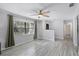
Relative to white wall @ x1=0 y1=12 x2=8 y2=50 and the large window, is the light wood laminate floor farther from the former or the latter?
the large window

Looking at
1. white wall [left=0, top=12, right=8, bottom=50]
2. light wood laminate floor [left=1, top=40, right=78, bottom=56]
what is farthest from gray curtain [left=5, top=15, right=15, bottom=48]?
light wood laminate floor [left=1, top=40, right=78, bottom=56]

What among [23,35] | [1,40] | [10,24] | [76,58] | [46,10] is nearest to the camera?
[76,58]

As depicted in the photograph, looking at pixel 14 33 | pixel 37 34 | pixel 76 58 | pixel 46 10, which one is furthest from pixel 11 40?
pixel 76 58

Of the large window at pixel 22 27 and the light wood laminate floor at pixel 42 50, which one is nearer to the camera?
the light wood laminate floor at pixel 42 50

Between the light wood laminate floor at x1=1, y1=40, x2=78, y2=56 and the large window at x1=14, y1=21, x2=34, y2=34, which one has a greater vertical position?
the large window at x1=14, y1=21, x2=34, y2=34

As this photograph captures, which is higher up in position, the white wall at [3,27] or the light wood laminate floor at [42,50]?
the white wall at [3,27]

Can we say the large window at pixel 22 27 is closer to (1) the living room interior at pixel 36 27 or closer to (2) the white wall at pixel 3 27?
(1) the living room interior at pixel 36 27

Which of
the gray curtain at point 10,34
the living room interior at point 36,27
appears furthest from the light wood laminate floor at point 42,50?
the gray curtain at point 10,34

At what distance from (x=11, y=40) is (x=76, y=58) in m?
2.88

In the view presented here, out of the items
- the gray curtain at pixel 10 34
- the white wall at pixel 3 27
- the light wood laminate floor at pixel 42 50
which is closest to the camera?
the light wood laminate floor at pixel 42 50

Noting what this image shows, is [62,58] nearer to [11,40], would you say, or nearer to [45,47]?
[45,47]

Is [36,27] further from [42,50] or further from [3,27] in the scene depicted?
[42,50]

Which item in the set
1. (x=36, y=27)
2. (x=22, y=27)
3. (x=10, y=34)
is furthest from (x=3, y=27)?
(x=36, y=27)

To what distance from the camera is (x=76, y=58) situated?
221 centimetres
